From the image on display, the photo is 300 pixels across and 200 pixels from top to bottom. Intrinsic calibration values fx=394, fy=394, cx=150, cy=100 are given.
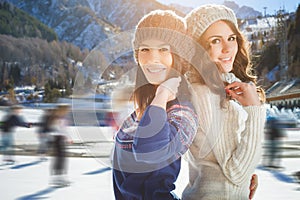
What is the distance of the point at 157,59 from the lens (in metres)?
0.69

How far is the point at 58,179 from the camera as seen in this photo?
4.40 meters

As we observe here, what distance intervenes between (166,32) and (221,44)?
192 millimetres

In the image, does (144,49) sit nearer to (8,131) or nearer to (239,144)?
(239,144)

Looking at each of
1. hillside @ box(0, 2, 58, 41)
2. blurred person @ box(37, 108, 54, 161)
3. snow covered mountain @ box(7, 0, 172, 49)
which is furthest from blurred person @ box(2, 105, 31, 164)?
snow covered mountain @ box(7, 0, 172, 49)

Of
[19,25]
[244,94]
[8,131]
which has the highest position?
[19,25]

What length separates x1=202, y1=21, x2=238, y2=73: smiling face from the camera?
0.83 m

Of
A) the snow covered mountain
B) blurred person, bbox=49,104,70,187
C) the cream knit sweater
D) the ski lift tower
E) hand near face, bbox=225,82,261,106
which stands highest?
the snow covered mountain

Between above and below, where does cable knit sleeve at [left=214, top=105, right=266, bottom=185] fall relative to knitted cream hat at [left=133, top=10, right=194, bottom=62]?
below

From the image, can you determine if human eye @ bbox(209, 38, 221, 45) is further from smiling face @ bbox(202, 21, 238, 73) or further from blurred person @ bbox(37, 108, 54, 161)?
blurred person @ bbox(37, 108, 54, 161)

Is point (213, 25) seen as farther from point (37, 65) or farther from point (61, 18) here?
point (61, 18)

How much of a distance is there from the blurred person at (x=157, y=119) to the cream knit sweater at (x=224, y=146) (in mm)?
88

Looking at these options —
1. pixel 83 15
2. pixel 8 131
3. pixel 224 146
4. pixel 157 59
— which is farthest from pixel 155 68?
pixel 83 15

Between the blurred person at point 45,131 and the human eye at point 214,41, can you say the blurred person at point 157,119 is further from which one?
the blurred person at point 45,131

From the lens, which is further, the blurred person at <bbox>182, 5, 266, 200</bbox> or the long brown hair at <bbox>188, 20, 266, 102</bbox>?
the long brown hair at <bbox>188, 20, 266, 102</bbox>
